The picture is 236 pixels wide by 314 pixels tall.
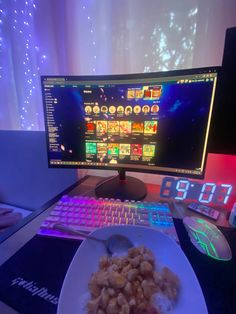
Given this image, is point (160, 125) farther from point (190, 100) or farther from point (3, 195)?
point (3, 195)

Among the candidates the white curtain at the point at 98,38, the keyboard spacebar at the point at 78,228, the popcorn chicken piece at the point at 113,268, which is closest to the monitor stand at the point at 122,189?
the keyboard spacebar at the point at 78,228

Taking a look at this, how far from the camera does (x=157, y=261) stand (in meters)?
0.33

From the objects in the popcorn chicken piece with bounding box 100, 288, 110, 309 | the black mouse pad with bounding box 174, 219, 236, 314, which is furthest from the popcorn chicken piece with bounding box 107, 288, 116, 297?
the black mouse pad with bounding box 174, 219, 236, 314

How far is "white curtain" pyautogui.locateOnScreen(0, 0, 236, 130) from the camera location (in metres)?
0.64

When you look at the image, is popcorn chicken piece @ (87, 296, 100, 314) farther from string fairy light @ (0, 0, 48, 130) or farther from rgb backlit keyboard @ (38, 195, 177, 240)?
string fairy light @ (0, 0, 48, 130)

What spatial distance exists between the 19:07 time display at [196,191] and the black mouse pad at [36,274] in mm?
338

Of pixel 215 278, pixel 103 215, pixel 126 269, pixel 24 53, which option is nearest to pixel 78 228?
pixel 103 215

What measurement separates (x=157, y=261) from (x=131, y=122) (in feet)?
1.29

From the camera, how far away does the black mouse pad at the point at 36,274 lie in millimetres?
280

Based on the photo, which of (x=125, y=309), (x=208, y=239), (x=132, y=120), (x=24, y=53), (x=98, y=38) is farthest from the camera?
(x=24, y=53)

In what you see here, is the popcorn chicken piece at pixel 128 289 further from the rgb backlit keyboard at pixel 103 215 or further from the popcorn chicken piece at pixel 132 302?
the rgb backlit keyboard at pixel 103 215

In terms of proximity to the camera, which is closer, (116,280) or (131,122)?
(116,280)

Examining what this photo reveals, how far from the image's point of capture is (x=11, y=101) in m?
0.97

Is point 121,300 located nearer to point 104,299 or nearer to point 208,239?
point 104,299
